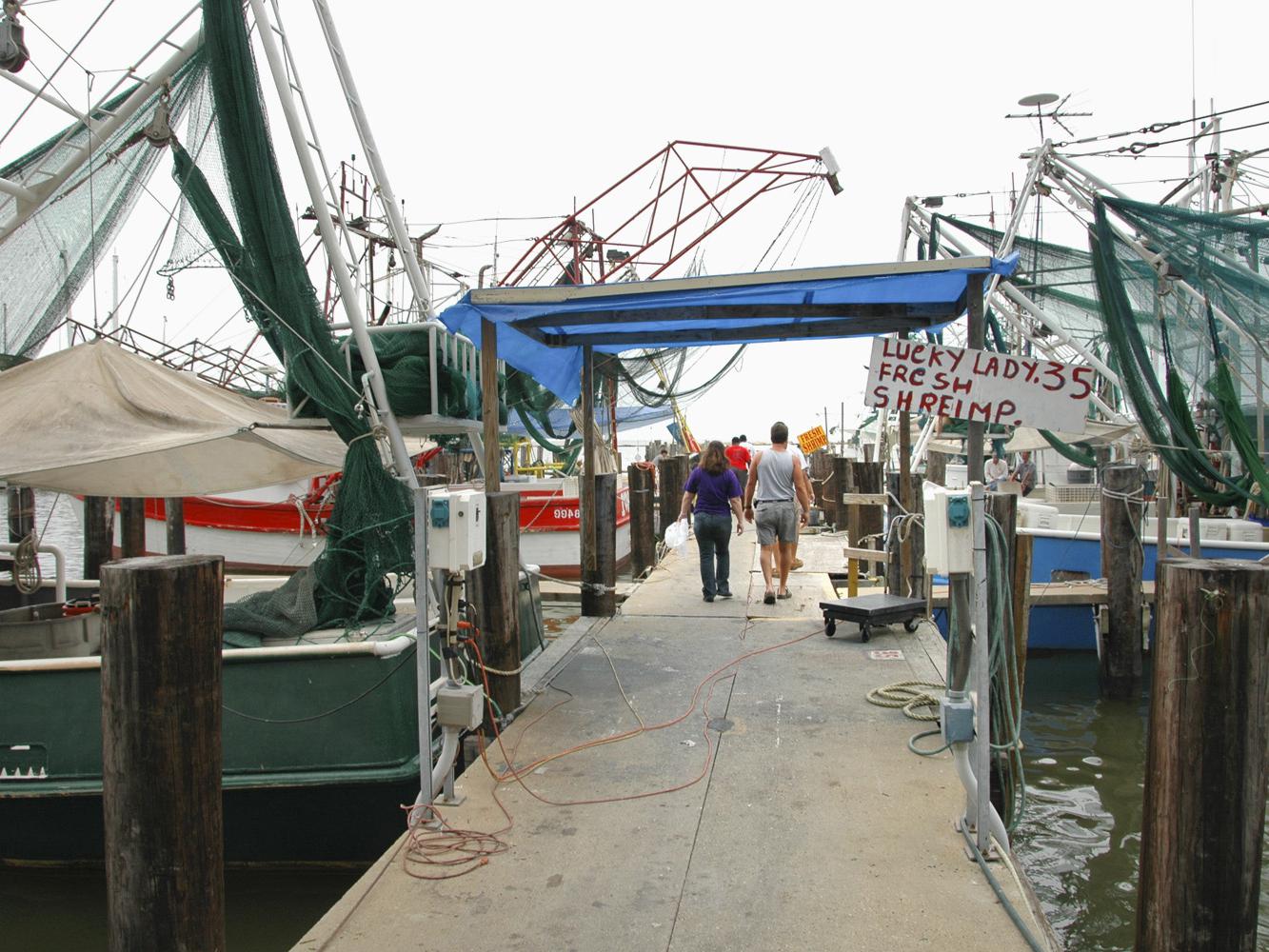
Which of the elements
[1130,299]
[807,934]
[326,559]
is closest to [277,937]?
[326,559]

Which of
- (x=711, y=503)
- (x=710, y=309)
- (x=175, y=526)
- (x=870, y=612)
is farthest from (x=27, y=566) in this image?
(x=870, y=612)

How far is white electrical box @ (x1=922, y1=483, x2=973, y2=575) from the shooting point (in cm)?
391

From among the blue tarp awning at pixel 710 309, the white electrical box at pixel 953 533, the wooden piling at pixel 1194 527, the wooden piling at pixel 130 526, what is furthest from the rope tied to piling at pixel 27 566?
the wooden piling at pixel 1194 527

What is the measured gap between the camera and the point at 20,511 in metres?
11.6

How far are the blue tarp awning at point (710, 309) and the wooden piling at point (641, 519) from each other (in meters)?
3.07

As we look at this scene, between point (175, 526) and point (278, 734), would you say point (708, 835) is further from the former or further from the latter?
point (175, 526)

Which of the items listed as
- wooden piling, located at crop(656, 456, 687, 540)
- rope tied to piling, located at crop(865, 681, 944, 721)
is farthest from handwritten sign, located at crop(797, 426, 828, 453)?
rope tied to piling, located at crop(865, 681, 944, 721)

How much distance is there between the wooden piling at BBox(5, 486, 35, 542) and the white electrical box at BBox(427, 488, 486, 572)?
904cm

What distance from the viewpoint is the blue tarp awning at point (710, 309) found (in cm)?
592

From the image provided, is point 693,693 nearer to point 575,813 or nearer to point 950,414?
point 575,813

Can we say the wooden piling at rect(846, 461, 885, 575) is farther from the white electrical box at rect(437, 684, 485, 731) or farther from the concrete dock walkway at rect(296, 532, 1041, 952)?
the white electrical box at rect(437, 684, 485, 731)

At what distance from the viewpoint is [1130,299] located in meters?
9.20

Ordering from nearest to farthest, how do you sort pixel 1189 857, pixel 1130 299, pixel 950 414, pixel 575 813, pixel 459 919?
pixel 1189 857, pixel 459 919, pixel 950 414, pixel 575 813, pixel 1130 299

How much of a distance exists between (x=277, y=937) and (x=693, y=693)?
10.0 ft
